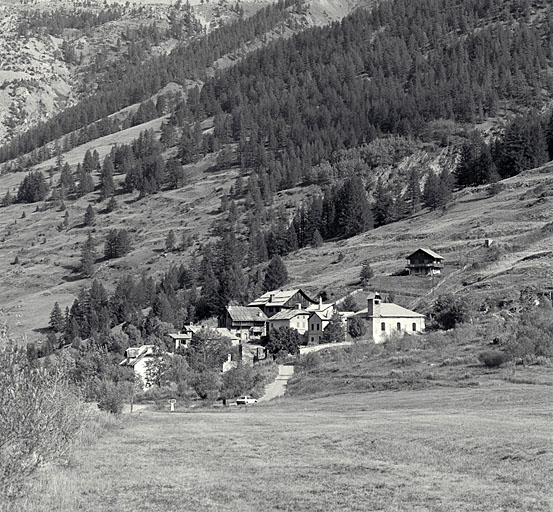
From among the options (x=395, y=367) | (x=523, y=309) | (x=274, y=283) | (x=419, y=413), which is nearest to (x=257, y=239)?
(x=274, y=283)

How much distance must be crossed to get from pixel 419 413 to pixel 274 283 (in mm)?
92247

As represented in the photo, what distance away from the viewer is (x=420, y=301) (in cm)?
11012

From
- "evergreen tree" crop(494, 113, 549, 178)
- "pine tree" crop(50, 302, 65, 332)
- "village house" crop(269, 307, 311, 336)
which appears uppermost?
"evergreen tree" crop(494, 113, 549, 178)

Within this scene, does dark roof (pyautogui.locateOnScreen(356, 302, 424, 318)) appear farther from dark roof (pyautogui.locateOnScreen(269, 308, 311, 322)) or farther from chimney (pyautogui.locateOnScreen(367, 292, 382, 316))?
dark roof (pyautogui.locateOnScreen(269, 308, 311, 322))

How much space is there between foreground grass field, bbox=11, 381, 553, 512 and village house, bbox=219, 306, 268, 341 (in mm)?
71737

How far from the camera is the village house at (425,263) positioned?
387 ft

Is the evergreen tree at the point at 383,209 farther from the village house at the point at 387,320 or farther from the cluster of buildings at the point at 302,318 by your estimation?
the village house at the point at 387,320

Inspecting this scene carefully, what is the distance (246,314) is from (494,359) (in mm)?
60562

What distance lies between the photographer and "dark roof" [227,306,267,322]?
12050 centimetres

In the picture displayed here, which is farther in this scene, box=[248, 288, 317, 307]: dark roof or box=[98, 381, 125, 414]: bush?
box=[248, 288, 317, 307]: dark roof

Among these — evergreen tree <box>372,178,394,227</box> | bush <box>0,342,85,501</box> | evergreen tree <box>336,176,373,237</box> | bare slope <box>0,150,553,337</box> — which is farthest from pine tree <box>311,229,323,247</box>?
bush <box>0,342,85,501</box>

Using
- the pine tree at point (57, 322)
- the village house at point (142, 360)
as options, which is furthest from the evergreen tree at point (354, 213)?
the village house at point (142, 360)

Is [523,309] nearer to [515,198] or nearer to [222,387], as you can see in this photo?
[222,387]

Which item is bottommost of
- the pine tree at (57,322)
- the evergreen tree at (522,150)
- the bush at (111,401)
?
the bush at (111,401)
